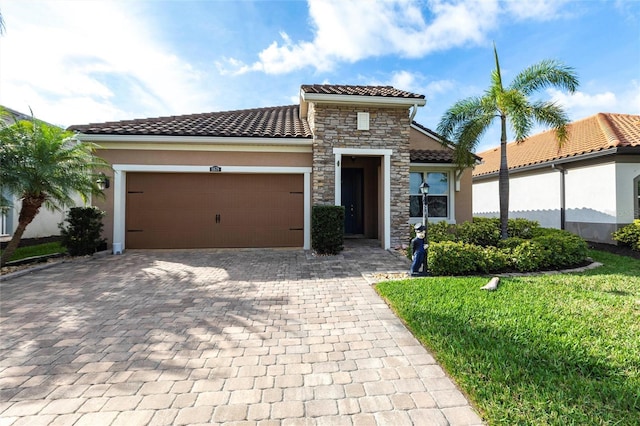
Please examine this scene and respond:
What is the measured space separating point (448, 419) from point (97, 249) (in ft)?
31.9

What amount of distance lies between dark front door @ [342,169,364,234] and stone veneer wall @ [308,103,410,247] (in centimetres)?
274

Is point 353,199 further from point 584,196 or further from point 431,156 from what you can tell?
point 584,196

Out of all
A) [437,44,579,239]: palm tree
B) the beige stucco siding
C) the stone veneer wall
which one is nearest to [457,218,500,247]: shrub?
[437,44,579,239]: palm tree

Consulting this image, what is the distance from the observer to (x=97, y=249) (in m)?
Result: 8.13

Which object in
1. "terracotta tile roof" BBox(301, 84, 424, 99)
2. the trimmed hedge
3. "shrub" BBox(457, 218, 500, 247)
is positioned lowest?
the trimmed hedge

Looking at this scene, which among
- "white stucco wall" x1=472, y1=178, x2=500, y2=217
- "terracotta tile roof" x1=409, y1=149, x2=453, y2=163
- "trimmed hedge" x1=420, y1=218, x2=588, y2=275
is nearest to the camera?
"trimmed hedge" x1=420, y1=218, x2=588, y2=275

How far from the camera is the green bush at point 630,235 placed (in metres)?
8.38

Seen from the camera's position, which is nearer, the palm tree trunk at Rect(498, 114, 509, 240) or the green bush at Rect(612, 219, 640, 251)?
the palm tree trunk at Rect(498, 114, 509, 240)

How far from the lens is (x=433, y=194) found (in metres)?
11.1

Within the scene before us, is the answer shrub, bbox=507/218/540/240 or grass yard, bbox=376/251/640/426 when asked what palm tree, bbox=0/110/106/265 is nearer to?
grass yard, bbox=376/251/640/426

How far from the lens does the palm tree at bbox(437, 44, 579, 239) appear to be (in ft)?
23.3

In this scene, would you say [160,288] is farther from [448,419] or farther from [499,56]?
[499,56]

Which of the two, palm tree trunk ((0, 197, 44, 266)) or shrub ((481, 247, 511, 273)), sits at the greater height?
palm tree trunk ((0, 197, 44, 266))

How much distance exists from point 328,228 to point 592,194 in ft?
33.5
